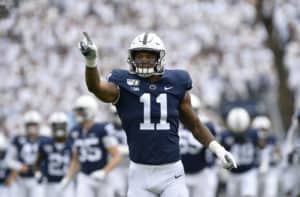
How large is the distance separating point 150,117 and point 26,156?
22.8 feet

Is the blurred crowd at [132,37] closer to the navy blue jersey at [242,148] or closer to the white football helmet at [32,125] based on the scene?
the white football helmet at [32,125]

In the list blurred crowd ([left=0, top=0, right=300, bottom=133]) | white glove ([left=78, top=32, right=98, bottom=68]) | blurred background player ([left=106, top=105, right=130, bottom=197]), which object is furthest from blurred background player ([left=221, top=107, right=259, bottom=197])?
white glove ([left=78, top=32, right=98, bottom=68])

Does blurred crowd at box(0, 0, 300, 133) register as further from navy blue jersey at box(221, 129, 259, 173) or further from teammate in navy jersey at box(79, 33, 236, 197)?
teammate in navy jersey at box(79, 33, 236, 197)

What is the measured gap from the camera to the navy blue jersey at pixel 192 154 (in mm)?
11953

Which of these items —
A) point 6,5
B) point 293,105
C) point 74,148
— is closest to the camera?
point 6,5

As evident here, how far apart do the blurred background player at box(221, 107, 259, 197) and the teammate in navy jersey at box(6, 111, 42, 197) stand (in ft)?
8.38

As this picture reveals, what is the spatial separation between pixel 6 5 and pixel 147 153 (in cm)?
280

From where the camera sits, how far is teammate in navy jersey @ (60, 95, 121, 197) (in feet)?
37.2

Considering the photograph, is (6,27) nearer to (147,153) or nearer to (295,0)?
(295,0)

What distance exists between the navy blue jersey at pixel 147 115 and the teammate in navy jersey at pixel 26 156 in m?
6.69

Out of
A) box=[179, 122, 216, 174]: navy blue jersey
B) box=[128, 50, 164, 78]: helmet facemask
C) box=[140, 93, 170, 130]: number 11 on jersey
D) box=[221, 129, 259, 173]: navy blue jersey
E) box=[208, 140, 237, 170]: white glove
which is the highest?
box=[128, 50, 164, 78]: helmet facemask

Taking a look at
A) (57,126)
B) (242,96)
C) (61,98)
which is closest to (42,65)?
(61,98)

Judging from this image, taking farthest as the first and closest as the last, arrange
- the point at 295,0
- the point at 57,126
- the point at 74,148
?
the point at 295,0 → the point at 57,126 → the point at 74,148

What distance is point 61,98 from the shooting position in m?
19.7
